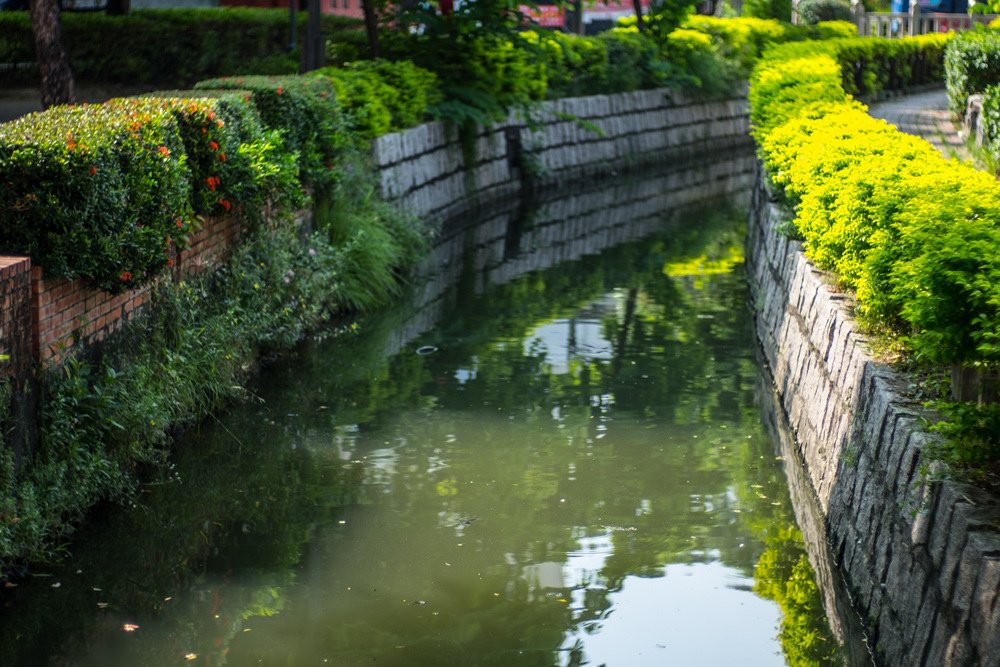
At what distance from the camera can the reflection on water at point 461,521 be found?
6.36 m

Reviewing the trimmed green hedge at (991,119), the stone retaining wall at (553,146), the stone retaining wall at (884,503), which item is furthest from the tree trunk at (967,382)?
the stone retaining wall at (553,146)

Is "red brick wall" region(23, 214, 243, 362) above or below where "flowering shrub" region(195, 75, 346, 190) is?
below

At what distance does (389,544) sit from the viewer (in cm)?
740

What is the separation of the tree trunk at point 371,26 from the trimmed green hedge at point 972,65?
7.36m

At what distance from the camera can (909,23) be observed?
37.2 meters

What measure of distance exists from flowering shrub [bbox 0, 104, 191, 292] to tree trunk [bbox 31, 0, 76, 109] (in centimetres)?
786

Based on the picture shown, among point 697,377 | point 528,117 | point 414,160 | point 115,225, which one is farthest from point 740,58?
point 115,225

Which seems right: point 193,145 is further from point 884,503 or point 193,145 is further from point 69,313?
point 884,503

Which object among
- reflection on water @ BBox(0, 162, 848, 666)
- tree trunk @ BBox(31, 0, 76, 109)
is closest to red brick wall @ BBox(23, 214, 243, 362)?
reflection on water @ BBox(0, 162, 848, 666)

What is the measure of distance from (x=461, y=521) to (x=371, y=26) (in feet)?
38.0

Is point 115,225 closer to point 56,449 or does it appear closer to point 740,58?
point 56,449

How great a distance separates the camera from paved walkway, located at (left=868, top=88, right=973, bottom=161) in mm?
16431

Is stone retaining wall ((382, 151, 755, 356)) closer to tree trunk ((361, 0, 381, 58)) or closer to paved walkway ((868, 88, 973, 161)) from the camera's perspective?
tree trunk ((361, 0, 381, 58))

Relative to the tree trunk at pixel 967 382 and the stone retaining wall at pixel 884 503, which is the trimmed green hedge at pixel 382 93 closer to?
the stone retaining wall at pixel 884 503
